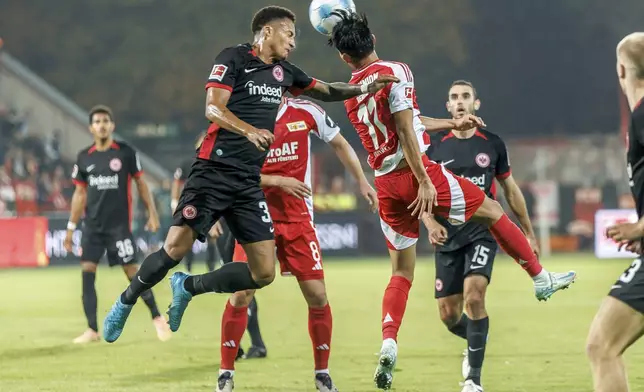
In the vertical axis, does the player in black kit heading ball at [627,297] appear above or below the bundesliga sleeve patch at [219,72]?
below

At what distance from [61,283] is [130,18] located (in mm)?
23900

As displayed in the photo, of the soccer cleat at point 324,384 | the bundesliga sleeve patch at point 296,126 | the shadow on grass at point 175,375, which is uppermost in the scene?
the bundesliga sleeve patch at point 296,126

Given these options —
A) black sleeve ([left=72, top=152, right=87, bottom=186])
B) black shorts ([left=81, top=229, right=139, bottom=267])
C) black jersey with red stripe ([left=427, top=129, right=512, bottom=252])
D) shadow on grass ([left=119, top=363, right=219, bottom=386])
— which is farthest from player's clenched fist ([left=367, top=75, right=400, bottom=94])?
black sleeve ([left=72, top=152, right=87, bottom=186])

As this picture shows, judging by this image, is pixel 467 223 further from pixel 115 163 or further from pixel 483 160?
pixel 115 163

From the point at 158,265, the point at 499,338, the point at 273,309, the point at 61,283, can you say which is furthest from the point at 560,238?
the point at 158,265

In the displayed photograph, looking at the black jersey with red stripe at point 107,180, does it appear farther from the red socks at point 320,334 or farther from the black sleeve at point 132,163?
the red socks at point 320,334

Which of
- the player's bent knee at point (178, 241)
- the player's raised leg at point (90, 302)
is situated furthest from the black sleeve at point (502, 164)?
the player's raised leg at point (90, 302)

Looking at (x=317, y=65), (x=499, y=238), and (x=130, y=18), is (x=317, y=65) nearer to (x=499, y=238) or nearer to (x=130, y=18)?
(x=130, y=18)

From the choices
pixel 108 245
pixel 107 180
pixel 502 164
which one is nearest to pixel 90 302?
pixel 108 245

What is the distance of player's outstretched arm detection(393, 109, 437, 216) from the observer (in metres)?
8.20

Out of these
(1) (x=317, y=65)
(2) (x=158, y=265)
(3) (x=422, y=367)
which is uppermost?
(1) (x=317, y=65)

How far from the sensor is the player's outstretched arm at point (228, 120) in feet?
25.3

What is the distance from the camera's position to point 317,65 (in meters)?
44.1

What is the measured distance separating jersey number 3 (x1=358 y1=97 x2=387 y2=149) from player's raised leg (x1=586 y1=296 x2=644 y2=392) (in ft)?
9.76
